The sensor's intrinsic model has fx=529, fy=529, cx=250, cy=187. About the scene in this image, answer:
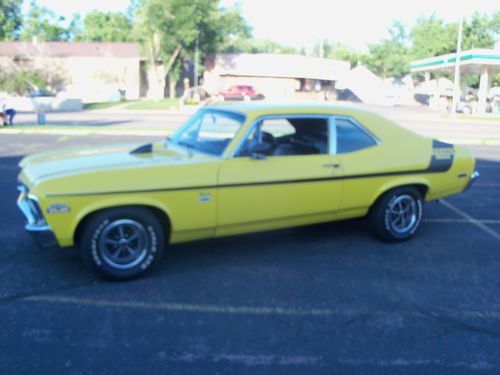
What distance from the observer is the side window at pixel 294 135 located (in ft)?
Result: 17.8

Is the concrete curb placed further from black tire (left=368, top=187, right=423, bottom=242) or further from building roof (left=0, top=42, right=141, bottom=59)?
building roof (left=0, top=42, right=141, bottom=59)

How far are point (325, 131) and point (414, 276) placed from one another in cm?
175

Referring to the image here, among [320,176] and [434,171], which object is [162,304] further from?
[434,171]

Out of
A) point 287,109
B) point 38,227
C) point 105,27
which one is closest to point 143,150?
point 38,227

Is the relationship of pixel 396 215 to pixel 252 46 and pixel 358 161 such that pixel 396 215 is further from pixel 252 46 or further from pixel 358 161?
pixel 252 46

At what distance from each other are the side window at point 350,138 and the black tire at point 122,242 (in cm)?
217

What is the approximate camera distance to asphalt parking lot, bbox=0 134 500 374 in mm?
3572

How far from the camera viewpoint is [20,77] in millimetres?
38625

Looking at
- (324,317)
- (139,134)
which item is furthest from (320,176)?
(139,134)

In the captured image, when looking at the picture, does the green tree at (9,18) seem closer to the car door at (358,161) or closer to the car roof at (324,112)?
the car roof at (324,112)

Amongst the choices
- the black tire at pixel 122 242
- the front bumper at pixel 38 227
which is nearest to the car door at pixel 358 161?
the black tire at pixel 122 242

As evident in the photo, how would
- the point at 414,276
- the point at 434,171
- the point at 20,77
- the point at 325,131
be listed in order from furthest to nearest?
the point at 20,77 < the point at 434,171 < the point at 325,131 < the point at 414,276

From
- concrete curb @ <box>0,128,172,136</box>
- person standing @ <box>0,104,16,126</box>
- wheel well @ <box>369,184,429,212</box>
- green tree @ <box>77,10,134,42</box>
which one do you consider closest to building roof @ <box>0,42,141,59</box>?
green tree @ <box>77,10,134,42</box>

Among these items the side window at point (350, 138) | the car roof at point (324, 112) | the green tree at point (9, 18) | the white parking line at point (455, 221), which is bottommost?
the white parking line at point (455, 221)
